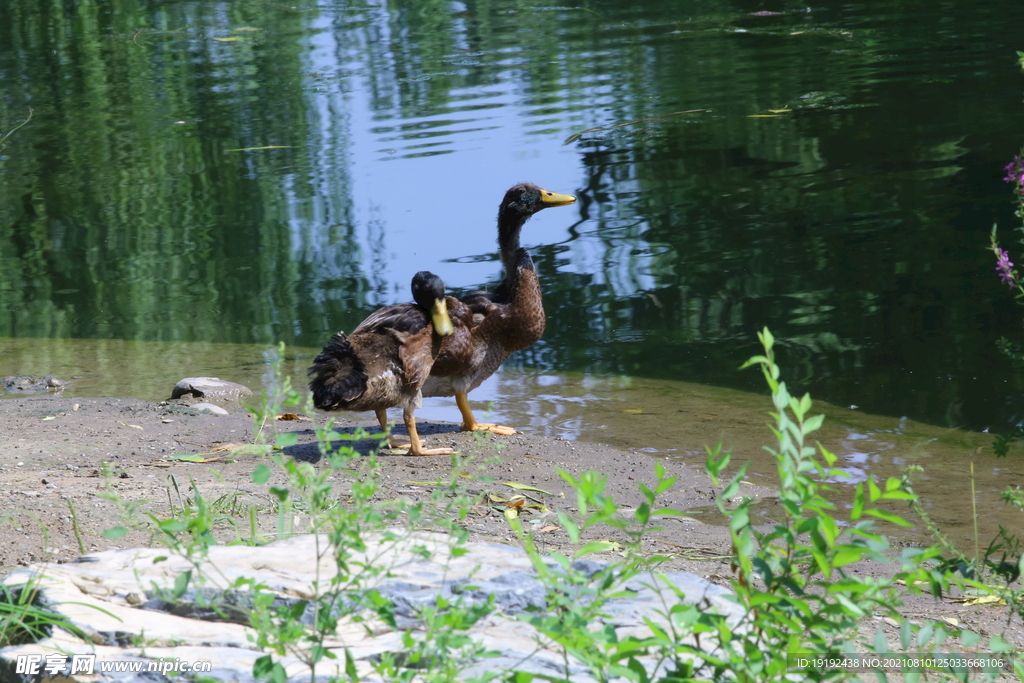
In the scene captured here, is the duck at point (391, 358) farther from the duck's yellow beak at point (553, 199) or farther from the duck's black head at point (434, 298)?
the duck's yellow beak at point (553, 199)

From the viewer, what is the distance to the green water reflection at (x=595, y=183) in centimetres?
804

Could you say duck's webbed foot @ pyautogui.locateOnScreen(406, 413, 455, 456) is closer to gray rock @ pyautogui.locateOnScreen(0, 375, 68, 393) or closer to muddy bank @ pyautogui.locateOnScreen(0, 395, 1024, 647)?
muddy bank @ pyautogui.locateOnScreen(0, 395, 1024, 647)

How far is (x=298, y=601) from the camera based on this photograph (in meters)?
2.32

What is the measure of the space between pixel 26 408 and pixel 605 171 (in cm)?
695

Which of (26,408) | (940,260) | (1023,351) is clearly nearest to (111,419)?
(26,408)

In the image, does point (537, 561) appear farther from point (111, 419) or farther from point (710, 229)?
point (710, 229)

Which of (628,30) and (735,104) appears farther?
(628,30)

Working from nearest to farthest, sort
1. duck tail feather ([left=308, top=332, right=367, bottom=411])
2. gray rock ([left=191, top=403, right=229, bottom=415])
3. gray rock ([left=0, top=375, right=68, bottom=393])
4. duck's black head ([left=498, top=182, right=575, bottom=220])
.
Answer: duck tail feather ([left=308, top=332, right=367, bottom=411])
gray rock ([left=191, top=403, right=229, bottom=415])
duck's black head ([left=498, top=182, right=575, bottom=220])
gray rock ([left=0, top=375, right=68, bottom=393])

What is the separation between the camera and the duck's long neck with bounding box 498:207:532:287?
6.82 meters

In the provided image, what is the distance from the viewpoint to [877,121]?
12578 millimetres

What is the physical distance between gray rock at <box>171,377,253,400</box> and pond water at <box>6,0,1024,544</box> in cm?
46

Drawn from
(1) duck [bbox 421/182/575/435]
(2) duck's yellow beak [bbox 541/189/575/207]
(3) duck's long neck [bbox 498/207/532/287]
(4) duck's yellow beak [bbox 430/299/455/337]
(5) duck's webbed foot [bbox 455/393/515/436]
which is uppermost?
(2) duck's yellow beak [bbox 541/189/575/207]

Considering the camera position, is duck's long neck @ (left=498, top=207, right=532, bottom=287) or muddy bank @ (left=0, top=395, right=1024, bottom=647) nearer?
muddy bank @ (left=0, top=395, right=1024, bottom=647)

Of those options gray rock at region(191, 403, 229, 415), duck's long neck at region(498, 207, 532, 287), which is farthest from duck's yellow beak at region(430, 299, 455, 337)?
gray rock at region(191, 403, 229, 415)
